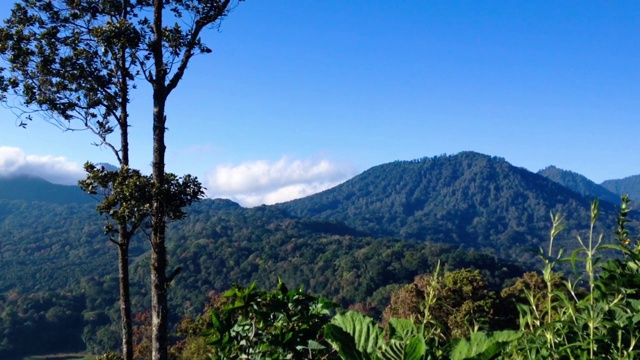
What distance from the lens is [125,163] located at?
1127 cm

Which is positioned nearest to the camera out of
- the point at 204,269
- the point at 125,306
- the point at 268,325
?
the point at 268,325

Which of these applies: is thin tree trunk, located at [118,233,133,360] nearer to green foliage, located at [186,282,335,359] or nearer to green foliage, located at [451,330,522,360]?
green foliage, located at [186,282,335,359]

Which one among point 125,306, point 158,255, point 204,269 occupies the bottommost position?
point 204,269

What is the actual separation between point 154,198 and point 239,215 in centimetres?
14251

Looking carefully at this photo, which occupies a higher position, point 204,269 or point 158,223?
point 158,223

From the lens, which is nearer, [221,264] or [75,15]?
[75,15]

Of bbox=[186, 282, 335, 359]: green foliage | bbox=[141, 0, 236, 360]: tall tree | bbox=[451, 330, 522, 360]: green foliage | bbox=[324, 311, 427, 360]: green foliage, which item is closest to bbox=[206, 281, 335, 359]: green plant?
bbox=[186, 282, 335, 359]: green foliage

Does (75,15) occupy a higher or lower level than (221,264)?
higher

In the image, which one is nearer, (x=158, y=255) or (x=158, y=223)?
(x=158, y=255)

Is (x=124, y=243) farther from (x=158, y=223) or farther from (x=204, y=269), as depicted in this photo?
(x=204, y=269)

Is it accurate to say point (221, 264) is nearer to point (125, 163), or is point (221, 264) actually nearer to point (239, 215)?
point (239, 215)

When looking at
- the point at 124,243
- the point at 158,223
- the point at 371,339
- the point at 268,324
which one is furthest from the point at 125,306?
the point at 371,339

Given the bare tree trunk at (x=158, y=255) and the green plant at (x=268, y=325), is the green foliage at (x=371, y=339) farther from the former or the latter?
the bare tree trunk at (x=158, y=255)

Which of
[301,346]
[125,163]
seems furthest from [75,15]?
[301,346]
